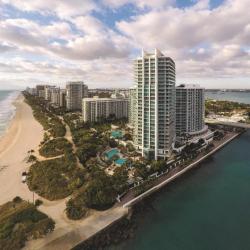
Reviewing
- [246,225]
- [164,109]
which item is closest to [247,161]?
[164,109]

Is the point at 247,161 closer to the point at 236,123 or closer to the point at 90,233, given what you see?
the point at 236,123

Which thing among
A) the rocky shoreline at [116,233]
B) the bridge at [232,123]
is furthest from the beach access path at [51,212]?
the bridge at [232,123]

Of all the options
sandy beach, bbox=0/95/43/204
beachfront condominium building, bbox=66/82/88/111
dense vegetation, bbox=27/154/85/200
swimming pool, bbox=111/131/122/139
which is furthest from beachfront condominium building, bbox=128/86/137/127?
beachfront condominium building, bbox=66/82/88/111

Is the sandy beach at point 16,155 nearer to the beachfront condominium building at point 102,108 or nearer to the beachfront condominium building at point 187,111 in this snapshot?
the beachfront condominium building at point 102,108

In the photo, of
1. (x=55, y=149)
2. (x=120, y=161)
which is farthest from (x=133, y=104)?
(x=55, y=149)

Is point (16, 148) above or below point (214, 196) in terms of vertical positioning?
above

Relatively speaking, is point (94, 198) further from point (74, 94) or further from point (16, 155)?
point (74, 94)
